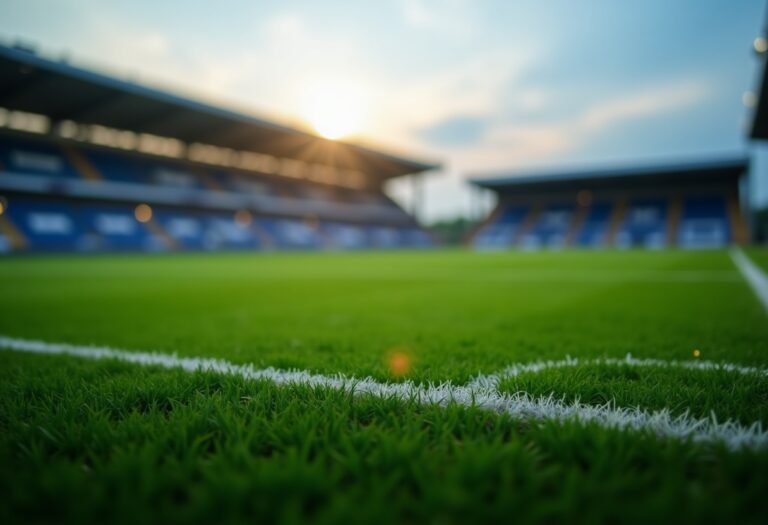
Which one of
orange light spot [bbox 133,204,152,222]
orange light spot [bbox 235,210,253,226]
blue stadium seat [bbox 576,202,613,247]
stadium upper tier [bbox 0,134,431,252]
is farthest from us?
blue stadium seat [bbox 576,202,613,247]

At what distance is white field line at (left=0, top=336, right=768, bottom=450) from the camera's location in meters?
1.12

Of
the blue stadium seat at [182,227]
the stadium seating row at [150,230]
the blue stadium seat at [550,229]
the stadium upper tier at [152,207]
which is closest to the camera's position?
the stadium seating row at [150,230]

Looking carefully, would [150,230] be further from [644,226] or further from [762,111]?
[644,226]

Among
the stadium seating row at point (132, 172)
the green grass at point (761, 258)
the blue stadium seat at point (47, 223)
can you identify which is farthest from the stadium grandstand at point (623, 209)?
the blue stadium seat at point (47, 223)

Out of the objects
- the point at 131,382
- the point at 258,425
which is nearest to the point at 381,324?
the point at 131,382

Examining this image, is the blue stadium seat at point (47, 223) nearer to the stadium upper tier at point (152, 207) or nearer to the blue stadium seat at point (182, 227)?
the stadium upper tier at point (152, 207)

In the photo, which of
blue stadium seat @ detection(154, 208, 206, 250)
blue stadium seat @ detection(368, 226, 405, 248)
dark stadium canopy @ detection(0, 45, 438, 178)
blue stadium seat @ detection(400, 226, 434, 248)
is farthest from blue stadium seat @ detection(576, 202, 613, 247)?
blue stadium seat @ detection(154, 208, 206, 250)

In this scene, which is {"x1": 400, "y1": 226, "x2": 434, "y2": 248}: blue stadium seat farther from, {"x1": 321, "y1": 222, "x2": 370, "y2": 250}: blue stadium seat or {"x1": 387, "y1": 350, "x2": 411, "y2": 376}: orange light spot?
{"x1": 387, "y1": 350, "x2": 411, "y2": 376}: orange light spot

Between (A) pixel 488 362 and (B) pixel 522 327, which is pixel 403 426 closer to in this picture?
(A) pixel 488 362

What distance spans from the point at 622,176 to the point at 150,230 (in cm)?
3886

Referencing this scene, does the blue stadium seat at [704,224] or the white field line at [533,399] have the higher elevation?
the blue stadium seat at [704,224]

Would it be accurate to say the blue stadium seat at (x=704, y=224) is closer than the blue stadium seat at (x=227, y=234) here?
No

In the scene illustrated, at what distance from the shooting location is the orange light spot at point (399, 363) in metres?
1.88

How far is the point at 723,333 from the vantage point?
2.73m
